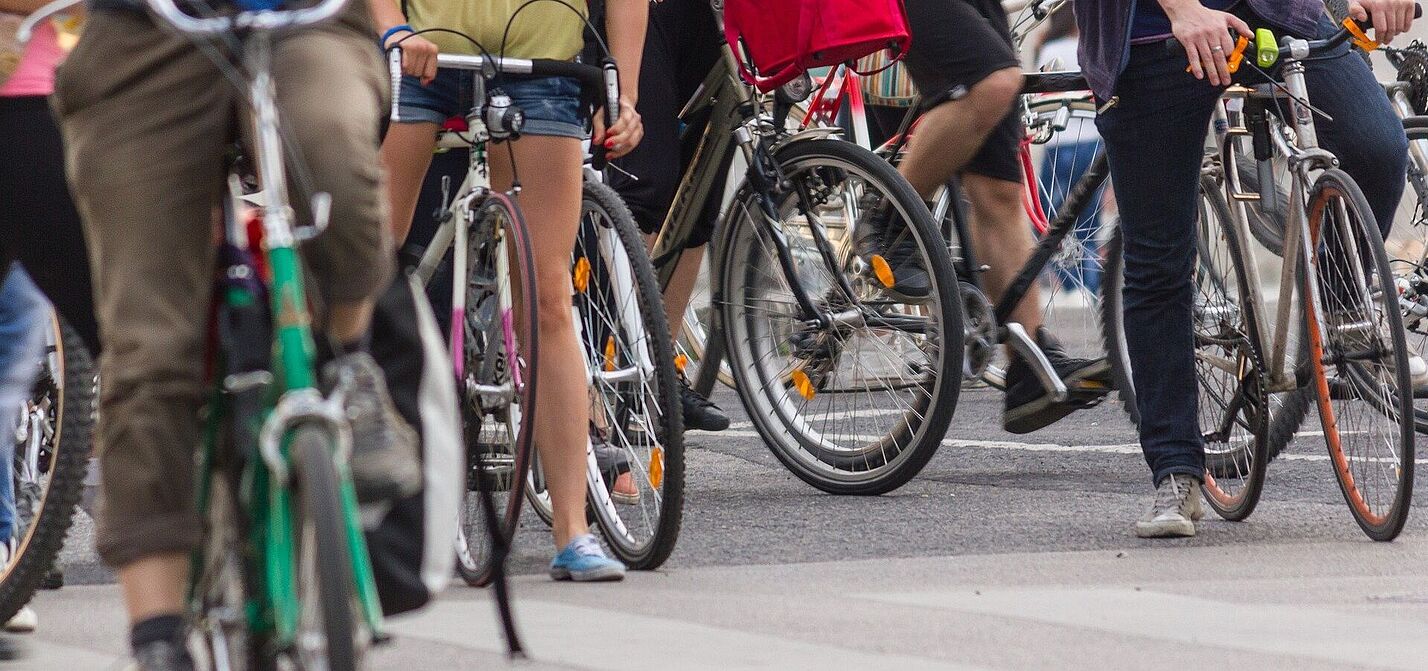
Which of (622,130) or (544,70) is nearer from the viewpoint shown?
(544,70)

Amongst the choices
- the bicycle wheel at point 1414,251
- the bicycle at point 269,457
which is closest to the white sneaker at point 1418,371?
the bicycle wheel at point 1414,251

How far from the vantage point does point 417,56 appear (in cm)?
457

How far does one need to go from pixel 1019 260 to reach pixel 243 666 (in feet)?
12.7

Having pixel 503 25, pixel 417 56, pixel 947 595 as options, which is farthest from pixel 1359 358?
pixel 417 56

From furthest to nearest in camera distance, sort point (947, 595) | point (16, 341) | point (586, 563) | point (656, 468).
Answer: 1. point (656, 468)
2. point (586, 563)
3. point (947, 595)
4. point (16, 341)

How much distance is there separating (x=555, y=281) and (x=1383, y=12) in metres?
1.96

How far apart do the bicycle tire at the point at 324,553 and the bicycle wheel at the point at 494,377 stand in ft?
6.07

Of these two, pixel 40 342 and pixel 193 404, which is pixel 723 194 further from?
pixel 193 404

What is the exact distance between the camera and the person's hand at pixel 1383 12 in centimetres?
507

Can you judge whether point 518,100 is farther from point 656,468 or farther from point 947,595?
point 947,595

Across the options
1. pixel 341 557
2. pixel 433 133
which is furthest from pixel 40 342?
pixel 341 557

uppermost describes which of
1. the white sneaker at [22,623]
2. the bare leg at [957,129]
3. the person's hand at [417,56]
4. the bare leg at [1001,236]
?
the person's hand at [417,56]

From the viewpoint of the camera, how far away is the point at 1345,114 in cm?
523

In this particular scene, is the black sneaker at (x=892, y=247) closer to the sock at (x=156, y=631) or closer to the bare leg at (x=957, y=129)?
the bare leg at (x=957, y=129)
